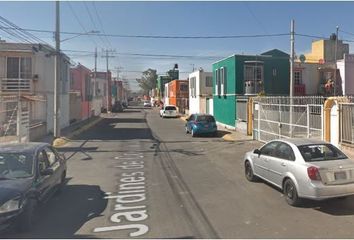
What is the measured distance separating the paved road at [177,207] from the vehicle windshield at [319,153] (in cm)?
98

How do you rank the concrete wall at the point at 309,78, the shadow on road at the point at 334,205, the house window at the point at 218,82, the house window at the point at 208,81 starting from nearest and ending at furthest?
1. the shadow on road at the point at 334,205
2. the house window at the point at 218,82
3. the concrete wall at the point at 309,78
4. the house window at the point at 208,81

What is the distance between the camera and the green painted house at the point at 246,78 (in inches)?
1150

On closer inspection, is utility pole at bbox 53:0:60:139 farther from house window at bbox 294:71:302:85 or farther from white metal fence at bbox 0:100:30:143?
house window at bbox 294:71:302:85

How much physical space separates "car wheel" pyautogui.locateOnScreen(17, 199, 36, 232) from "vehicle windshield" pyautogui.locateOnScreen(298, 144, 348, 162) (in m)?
5.73

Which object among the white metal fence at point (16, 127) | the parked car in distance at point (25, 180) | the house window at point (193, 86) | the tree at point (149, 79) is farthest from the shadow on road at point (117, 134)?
the tree at point (149, 79)

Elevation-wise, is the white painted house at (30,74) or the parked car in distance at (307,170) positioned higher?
the white painted house at (30,74)

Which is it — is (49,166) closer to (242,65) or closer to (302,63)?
(242,65)

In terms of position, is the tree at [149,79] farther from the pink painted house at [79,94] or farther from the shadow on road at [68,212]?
the shadow on road at [68,212]

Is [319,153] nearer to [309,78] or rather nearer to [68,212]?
[68,212]

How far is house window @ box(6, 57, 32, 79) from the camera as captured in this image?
1097 inches

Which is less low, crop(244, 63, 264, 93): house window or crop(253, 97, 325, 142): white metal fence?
crop(244, 63, 264, 93): house window

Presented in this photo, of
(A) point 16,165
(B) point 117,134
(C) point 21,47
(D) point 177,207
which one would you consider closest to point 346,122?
(D) point 177,207

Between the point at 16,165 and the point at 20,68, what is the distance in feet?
70.6

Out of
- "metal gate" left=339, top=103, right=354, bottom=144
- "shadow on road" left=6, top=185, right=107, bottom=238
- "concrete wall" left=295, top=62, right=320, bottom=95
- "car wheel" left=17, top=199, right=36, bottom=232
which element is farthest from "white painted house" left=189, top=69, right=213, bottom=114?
"car wheel" left=17, top=199, right=36, bottom=232
